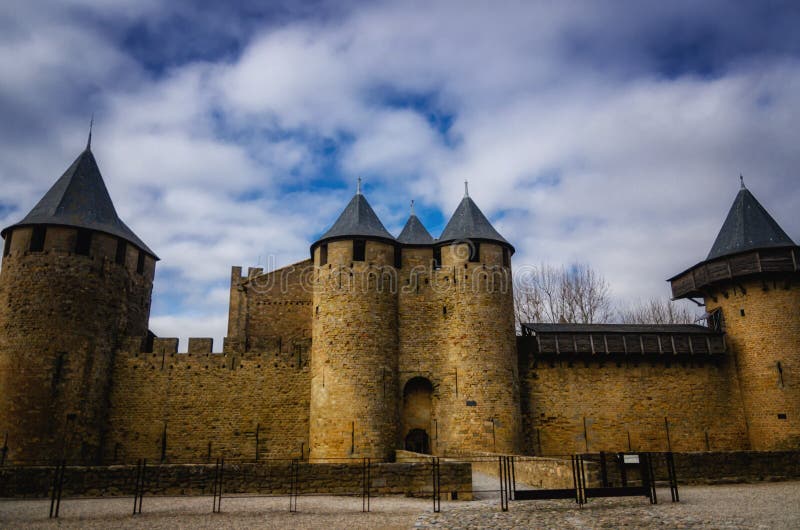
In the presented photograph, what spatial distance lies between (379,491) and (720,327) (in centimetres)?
1522

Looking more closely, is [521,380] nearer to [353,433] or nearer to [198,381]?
[353,433]

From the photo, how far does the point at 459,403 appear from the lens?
704 inches

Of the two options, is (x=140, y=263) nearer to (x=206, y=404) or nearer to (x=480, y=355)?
(x=206, y=404)

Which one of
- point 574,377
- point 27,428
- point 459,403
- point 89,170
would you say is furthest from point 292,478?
point 89,170

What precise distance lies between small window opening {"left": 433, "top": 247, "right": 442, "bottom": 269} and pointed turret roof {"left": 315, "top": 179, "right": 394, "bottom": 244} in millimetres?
1675

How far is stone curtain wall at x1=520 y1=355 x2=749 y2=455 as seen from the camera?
19094 millimetres

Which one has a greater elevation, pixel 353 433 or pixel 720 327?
pixel 720 327

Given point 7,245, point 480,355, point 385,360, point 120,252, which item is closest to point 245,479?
point 385,360

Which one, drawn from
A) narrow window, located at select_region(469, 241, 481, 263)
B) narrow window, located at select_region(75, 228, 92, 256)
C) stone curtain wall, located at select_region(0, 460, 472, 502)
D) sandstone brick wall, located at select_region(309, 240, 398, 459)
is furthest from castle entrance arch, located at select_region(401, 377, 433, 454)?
narrow window, located at select_region(75, 228, 92, 256)

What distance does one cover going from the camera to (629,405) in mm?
19547

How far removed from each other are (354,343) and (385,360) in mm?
1128

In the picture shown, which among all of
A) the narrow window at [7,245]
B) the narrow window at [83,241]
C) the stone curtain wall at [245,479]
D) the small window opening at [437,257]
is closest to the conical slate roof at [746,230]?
the small window opening at [437,257]

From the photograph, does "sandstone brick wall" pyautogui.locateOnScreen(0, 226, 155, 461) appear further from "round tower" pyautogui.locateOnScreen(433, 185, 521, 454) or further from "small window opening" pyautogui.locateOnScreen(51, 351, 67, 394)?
"round tower" pyautogui.locateOnScreen(433, 185, 521, 454)

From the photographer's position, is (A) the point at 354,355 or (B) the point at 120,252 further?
(B) the point at 120,252
